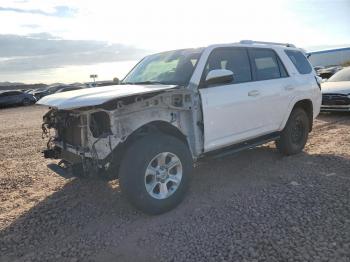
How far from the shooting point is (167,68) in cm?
571

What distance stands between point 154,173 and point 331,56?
70.5 metres

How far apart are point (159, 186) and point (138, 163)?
0.47 m

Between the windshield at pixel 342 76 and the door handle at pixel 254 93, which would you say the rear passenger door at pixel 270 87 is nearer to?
the door handle at pixel 254 93

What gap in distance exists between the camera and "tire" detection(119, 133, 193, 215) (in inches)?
174

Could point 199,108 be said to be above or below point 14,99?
below

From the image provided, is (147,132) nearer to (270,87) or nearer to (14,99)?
(270,87)

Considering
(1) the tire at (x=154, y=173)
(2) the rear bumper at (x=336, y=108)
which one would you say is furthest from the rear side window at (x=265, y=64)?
(2) the rear bumper at (x=336, y=108)

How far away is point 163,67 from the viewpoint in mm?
5809

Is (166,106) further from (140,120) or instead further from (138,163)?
(138,163)

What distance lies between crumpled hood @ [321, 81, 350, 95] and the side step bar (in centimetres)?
596

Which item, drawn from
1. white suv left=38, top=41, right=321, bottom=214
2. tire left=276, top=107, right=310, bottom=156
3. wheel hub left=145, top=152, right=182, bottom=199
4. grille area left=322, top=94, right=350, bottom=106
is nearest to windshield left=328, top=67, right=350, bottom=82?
grille area left=322, top=94, right=350, bottom=106

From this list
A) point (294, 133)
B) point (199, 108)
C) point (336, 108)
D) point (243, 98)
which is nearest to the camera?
point (199, 108)

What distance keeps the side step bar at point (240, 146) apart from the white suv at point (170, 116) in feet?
0.06

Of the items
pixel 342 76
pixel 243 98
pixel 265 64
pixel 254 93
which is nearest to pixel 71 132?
pixel 243 98
